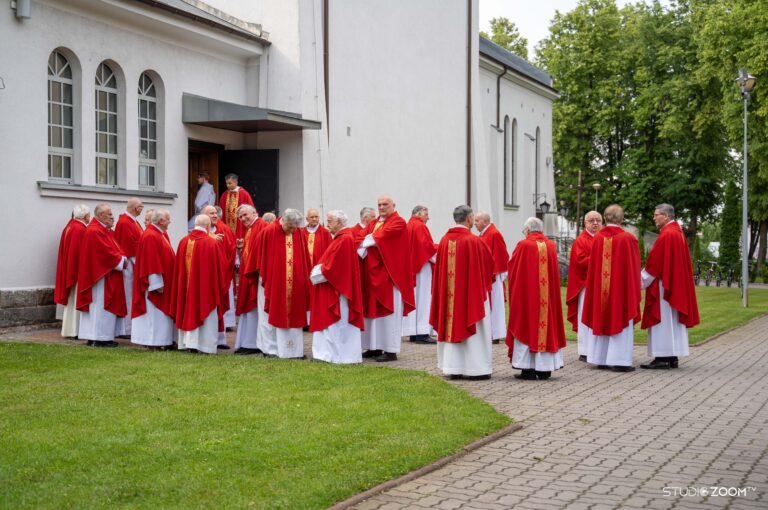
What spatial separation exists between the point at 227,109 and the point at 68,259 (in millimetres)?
4954

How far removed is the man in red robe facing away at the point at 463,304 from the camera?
1135 cm

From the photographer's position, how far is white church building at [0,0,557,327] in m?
14.5

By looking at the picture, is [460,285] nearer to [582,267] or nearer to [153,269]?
[582,267]

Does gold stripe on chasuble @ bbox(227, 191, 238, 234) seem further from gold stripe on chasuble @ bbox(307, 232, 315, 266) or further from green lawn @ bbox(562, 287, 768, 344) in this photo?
green lawn @ bbox(562, 287, 768, 344)

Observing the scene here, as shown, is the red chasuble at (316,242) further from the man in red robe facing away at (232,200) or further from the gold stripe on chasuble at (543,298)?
the man in red robe facing away at (232,200)

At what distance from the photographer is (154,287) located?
13445mm

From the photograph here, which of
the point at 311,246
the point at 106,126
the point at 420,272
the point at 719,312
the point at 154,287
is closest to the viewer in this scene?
the point at 154,287

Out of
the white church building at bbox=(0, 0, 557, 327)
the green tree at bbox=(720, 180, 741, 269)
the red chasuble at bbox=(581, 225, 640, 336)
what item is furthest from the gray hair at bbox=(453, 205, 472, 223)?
the green tree at bbox=(720, 180, 741, 269)

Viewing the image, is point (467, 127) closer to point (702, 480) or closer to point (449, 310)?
point (449, 310)

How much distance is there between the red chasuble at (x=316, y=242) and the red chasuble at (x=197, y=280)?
49.5 inches

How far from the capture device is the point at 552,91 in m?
43.0

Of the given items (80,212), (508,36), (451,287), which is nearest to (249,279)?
(80,212)

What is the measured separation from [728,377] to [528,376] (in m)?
2.71

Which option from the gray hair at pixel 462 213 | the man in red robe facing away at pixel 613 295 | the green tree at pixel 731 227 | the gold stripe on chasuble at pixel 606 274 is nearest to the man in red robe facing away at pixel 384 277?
the gray hair at pixel 462 213
